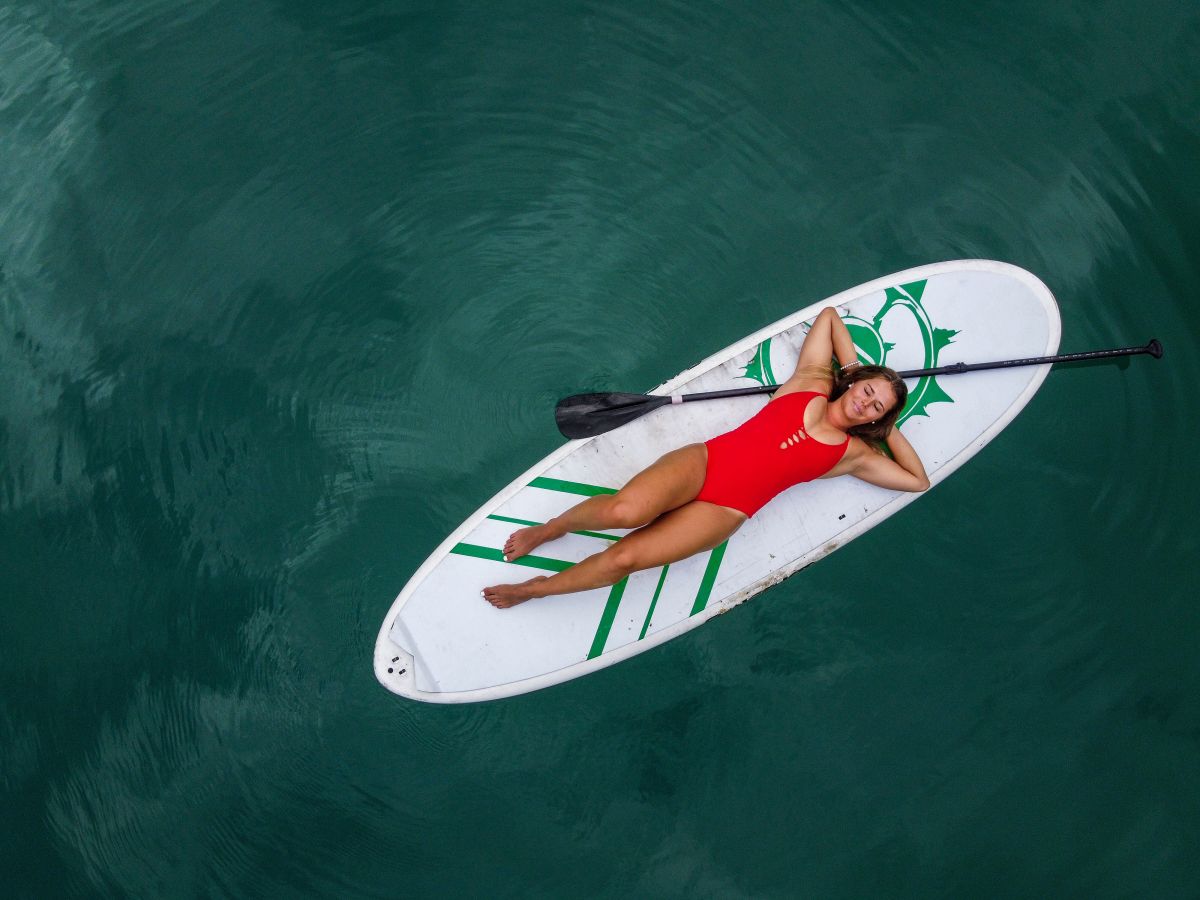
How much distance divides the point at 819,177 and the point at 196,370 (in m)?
3.31

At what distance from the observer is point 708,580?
3.46 meters

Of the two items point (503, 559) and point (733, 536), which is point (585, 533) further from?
point (733, 536)

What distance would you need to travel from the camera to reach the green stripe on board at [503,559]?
3.38 meters

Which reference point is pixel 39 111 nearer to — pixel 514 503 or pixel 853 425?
pixel 514 503

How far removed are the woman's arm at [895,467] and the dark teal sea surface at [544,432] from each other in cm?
55

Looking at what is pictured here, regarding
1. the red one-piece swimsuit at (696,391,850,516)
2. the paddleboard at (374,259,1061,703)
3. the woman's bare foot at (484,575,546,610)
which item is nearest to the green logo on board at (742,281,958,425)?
the paddleboard at (374,259,1061,703)

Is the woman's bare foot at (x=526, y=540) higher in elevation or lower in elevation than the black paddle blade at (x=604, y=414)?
lower

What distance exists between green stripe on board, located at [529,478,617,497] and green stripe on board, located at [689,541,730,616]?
55cm

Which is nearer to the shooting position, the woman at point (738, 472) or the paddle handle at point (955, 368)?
the woman at point (738, 472)

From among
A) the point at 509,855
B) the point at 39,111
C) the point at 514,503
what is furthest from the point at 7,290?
the point at 509,855

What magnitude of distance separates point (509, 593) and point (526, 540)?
24 centimetres

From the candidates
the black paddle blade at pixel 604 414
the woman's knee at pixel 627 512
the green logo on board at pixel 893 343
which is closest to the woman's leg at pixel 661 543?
the woman's knee at pixel 627 512

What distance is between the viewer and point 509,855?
3662 mm

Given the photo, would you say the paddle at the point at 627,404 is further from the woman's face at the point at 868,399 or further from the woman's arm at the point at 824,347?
the woman's face at the point at 868,399
